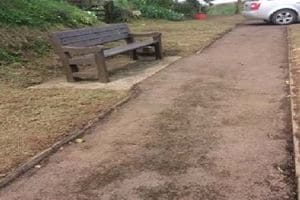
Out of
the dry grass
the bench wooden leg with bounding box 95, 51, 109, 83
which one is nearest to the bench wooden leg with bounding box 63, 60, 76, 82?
the bench wooden leg with bounding box 95, 51, 109, 83

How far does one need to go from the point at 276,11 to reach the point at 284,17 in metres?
0.34

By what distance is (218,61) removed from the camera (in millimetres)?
10539

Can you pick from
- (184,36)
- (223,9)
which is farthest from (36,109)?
(223,9)

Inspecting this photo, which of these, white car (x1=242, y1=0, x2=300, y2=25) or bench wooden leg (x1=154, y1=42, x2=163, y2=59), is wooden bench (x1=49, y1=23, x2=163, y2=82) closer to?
bench wooden leg (x1=154, y1=42, x2=163, y2=59)

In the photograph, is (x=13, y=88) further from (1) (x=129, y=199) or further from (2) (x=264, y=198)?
(2) (x=264, y=198)

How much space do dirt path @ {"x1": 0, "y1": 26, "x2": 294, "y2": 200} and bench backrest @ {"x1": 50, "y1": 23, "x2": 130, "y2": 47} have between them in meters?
1.64

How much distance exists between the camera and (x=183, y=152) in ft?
16.7

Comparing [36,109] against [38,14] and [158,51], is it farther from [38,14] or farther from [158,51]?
[38,14]

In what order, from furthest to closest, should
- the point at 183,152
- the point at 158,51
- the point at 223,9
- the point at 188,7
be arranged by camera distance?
the point at 223,9, the point at 188,7, the point at 158,51, the point at 183,152

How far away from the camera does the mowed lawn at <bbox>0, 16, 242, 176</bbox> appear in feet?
17.7

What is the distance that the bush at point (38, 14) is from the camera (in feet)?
38.6

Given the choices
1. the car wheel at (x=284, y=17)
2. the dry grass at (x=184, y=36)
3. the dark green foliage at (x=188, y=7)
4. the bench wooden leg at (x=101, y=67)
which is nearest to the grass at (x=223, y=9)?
the dark green foliage at (x=188, y=7)

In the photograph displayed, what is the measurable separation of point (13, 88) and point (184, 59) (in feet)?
12.5

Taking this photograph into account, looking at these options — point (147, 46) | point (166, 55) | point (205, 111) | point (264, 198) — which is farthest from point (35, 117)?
point (166, 55)
